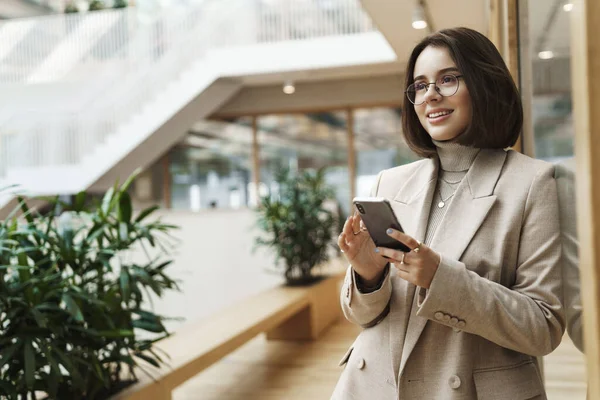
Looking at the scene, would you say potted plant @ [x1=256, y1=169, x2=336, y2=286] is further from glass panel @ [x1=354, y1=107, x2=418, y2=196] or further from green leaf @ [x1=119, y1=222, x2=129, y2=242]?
green leaf @ [x1=119, y1=222, x2=129, y2=242]

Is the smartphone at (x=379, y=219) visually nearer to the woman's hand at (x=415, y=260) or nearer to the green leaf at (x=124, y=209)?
the woman's hand at (x=415, y=260)

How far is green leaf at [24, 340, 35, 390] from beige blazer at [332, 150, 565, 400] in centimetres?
151

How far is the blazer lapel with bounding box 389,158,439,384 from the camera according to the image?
119 cm

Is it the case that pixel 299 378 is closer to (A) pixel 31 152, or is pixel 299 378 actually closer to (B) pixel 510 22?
(B) pixel 510 22

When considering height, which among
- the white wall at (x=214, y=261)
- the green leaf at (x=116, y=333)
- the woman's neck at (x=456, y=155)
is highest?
the woman's neck at (x=456, y=155)

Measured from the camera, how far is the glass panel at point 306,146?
10484 mm

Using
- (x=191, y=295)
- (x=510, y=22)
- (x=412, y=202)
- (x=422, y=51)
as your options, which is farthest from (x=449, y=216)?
(x=191, y=295)

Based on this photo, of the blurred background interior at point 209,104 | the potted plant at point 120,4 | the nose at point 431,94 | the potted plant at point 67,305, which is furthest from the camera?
the potted plant at point 120,4

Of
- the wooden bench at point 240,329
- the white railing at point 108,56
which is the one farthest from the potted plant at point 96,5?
the wooden bench at point 240,329

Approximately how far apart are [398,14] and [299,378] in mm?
3732

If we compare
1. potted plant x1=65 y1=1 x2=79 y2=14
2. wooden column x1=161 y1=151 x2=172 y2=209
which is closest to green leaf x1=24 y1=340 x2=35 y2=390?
wooden column x1=161 y1=151 x2=172 y2=209

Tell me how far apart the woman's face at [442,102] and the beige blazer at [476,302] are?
0.29 ft

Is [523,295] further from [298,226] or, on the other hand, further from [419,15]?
[298,226]

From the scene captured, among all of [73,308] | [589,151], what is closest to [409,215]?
[589,151]
